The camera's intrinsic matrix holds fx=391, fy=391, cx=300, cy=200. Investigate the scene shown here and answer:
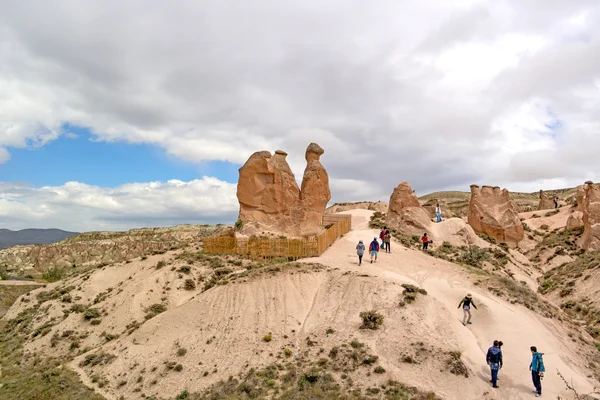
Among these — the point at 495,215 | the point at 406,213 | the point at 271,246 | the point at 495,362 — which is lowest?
the point at 495,362

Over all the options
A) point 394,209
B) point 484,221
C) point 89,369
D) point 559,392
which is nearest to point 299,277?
point 89,369

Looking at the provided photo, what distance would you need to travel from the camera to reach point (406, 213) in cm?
3562

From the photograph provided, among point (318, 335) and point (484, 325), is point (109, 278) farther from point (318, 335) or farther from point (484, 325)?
point (484, 325)

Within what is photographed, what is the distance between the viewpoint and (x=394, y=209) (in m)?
36.9

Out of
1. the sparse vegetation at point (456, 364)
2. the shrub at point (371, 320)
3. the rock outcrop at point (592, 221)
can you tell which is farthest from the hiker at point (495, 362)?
the rock outcrop at point (592, 221)

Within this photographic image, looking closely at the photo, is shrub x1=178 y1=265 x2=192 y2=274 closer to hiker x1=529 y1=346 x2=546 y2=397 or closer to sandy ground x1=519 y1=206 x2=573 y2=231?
hiker x1=529 y1=346 x2=546 y2=397

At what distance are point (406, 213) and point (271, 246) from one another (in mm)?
15547

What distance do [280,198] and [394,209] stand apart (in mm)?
12209

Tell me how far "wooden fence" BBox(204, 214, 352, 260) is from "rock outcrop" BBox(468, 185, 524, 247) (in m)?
19.5

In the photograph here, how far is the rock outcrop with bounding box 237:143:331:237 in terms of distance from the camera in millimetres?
30484

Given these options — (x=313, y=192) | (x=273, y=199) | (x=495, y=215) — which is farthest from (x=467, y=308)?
(x=495, y=215)

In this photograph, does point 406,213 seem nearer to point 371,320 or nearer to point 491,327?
point 491,327

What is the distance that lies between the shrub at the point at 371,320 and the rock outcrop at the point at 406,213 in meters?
19.4

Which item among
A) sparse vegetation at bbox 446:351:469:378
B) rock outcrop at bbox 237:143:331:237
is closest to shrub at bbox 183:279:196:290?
rock outcrop at bbox 237:143:331:237
